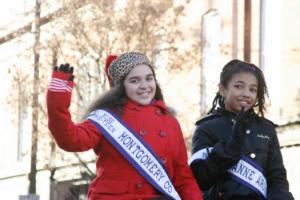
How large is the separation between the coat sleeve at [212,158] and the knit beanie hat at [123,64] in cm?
59

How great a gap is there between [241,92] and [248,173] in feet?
1.62

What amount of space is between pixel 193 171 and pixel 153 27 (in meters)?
11.4

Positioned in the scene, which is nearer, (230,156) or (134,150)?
(134,150)

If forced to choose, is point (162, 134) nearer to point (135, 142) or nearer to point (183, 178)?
point (135, 142)

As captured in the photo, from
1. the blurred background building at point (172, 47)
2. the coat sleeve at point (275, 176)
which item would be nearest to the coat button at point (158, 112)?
the coat sleeve at point (275, 176)

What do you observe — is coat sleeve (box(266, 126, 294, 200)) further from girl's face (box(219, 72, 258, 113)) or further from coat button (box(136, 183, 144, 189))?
coat button (box(136, 183, 144, 189))

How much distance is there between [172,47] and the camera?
1781 centimetres

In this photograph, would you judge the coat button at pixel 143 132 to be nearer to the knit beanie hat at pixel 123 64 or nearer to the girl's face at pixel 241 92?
the knit beanie hat at pixel 123 64

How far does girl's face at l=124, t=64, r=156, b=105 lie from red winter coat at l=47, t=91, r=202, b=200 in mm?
43

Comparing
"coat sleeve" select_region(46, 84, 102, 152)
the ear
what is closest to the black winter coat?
the ear

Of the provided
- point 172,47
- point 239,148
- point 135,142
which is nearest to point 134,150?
point 135,142

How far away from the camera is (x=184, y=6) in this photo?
1834 centimetres

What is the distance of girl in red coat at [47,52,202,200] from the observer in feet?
18.8

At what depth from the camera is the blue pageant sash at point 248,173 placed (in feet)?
19.8
